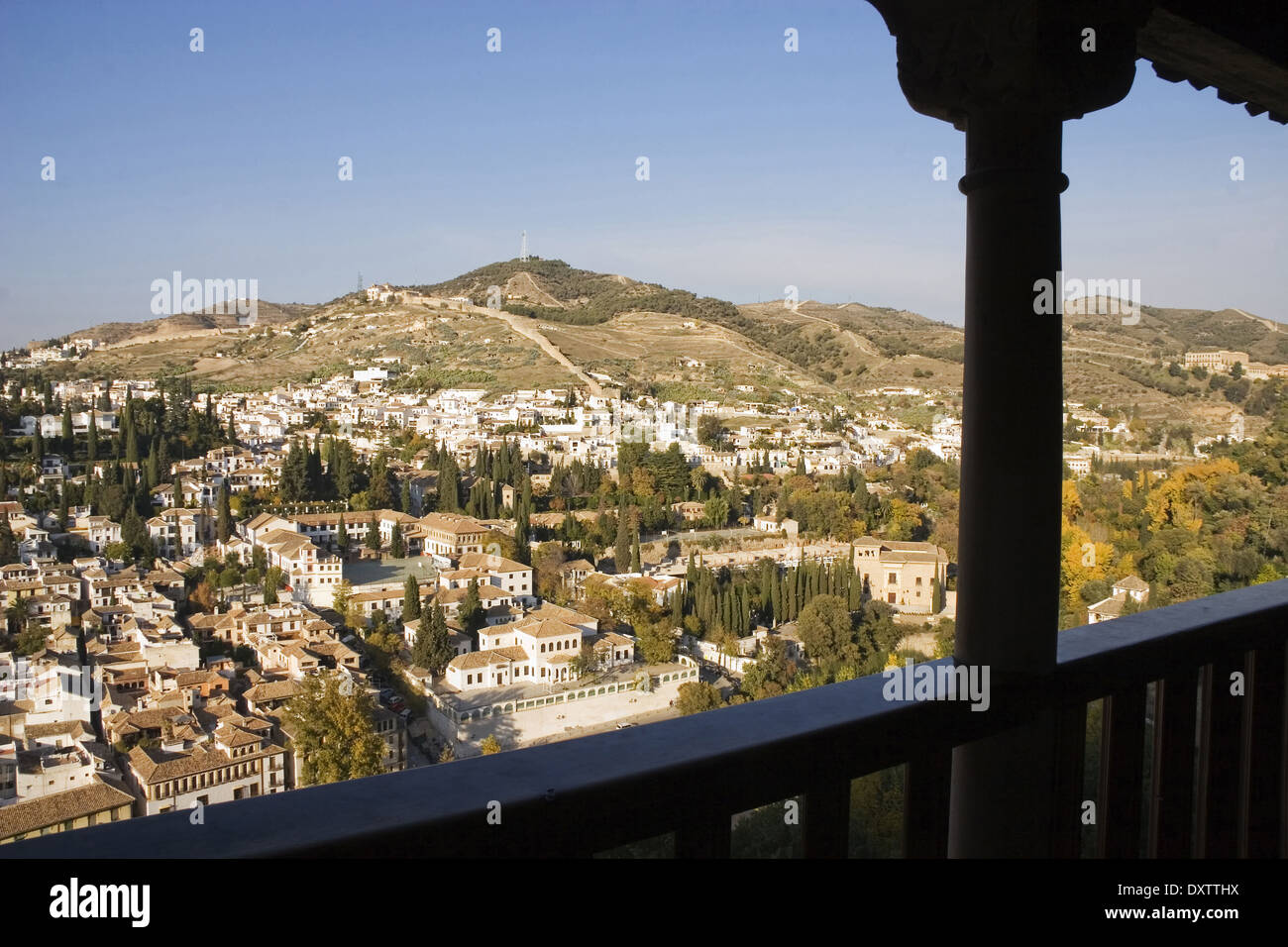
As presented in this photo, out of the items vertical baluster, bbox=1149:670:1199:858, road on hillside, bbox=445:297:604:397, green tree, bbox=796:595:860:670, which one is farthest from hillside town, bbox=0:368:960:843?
road on hillside, bbox=445:297:604:397

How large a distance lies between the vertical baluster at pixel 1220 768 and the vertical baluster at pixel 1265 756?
33 millimetres

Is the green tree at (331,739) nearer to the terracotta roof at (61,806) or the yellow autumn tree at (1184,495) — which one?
the terracotta roof at (61,806)

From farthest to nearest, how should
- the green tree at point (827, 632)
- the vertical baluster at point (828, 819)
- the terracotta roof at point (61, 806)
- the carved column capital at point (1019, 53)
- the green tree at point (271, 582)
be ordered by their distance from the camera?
1. the green tree at point (827, 632)
2. the green tree at point (271, 582)
3. the terracotta roof at point (61, 806)
4. the carved column capital at point (1019, 53)
5. the vertical baluster at point (828, 819)

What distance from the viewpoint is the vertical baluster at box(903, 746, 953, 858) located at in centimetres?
121

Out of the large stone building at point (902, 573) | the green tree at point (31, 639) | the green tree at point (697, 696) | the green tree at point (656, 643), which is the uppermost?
the green tree at point (31, 639)

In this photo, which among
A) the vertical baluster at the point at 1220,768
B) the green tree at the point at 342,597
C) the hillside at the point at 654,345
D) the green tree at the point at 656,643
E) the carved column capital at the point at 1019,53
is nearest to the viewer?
the carved column capital at the point at 1019,53

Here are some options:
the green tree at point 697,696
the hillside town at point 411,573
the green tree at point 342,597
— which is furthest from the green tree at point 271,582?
the green tree at point 697,696

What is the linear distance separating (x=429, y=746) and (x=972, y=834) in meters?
5.42

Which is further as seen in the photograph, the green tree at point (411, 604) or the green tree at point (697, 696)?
the green tree at point (697, 696)

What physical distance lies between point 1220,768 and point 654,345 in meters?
21.9

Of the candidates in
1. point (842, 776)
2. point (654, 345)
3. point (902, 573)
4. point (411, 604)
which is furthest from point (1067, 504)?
point (654, 345)

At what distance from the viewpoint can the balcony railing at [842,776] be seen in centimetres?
73

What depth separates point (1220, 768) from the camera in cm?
168
